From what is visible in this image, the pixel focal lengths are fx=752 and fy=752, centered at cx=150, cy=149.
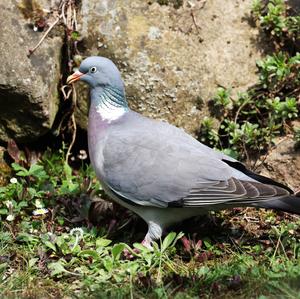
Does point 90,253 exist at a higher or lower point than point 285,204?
lower

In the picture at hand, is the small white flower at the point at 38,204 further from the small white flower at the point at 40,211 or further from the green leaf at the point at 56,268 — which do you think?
the green leaf at the point at 56,268

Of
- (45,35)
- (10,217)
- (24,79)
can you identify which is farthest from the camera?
(45,35)

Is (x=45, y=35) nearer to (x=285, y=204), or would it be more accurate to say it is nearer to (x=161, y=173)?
(x=161, y=173)

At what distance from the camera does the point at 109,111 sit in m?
5.39

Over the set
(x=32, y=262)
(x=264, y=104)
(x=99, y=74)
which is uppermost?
(x=99, y=74)

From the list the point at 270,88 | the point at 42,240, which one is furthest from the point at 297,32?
the point at 42,240

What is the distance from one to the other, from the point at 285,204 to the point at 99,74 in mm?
1608

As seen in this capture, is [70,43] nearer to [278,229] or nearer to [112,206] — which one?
[112,206]

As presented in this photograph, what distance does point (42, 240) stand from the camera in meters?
5.16

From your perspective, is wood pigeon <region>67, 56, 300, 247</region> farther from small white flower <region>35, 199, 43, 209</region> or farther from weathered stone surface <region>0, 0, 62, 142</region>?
weathered stone surface <region>0, 0, 62, 142</region>

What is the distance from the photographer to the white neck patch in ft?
17.6

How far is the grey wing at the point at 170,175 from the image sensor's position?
495cm

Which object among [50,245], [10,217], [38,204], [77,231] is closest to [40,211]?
[38,204]

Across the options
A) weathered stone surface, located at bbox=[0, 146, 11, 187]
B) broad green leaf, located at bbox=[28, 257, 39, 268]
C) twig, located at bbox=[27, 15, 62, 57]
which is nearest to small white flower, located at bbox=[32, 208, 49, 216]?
broad green leaf, located at bbox=[28, 257, 39, 268]
